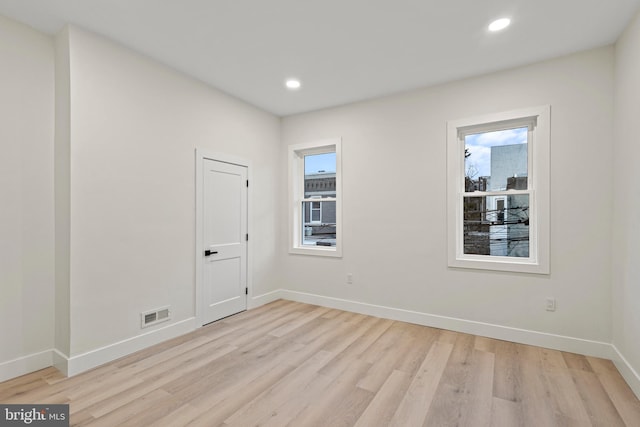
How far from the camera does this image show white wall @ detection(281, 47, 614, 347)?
9.11ft

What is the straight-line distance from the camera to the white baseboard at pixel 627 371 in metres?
2.17

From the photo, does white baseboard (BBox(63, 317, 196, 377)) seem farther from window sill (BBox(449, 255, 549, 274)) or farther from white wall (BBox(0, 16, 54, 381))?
window sill (BBox(449, 255, 549, 274))

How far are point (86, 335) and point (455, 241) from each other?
369 centimetres

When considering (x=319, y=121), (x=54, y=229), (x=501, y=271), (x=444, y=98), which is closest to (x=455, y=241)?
(x=501, y=271)

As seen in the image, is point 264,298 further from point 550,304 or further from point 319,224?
point 550,304

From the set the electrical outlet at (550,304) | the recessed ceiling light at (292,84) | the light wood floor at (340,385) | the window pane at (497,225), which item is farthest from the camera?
the recessed ceiling light at (292,84)

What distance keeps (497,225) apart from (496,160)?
72 cm

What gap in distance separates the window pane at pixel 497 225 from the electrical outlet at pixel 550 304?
18.2 inches

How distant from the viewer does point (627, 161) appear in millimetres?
2398

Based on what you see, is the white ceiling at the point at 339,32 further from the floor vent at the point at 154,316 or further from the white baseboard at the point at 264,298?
the white baseboard at the point at 264,298

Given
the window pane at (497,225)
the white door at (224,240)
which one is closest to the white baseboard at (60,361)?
the white door at (224,240)

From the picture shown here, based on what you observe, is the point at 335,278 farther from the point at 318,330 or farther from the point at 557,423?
the point at 557,423

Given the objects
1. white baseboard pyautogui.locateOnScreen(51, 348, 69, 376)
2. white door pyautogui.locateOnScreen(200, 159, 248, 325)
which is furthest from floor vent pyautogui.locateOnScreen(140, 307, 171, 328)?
white baseboard pyautogui.locateOnScreen(51, 348, 69, 376)

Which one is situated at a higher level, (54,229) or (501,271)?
(54,229)
